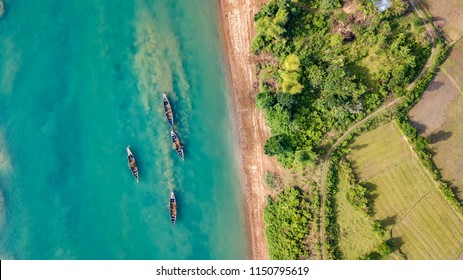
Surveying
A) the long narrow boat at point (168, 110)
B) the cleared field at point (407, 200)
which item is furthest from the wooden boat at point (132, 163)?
the cleared field at point (407, 200)

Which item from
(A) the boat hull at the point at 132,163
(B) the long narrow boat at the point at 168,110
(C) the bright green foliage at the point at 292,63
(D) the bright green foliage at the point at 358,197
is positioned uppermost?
(C) the bright green foliage at the point at 292,63

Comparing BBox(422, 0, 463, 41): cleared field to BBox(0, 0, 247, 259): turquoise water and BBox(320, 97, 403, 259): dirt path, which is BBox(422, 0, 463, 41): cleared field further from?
BBox(0, 0, 247, 259): turquoise water

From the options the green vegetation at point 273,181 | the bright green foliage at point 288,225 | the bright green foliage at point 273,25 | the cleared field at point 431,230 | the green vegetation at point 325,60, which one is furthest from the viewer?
the green vegetation at point 273,181

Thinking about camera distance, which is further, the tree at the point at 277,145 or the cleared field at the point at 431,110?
the cleared field at the point at 431,110

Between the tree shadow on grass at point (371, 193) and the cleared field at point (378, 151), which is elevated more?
the cleared field at point (378, 151)

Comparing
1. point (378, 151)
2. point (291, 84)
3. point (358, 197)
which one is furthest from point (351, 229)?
point (291, 84)

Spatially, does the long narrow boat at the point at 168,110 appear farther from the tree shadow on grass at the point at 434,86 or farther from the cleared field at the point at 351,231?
the tree shadow on grass at the point at 434,86

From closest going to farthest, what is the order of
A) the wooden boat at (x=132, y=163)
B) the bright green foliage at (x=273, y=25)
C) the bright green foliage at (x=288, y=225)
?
1. the bright green foliage at (x=273, y=25)
2. the bright green foliage at (x=288, y=225)
3. the wooden boat at (x=132, y=163)
